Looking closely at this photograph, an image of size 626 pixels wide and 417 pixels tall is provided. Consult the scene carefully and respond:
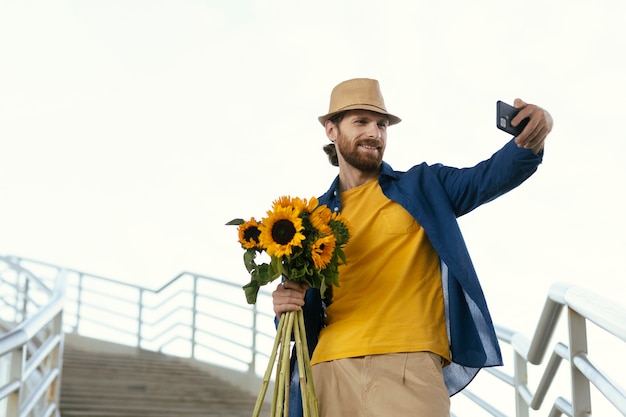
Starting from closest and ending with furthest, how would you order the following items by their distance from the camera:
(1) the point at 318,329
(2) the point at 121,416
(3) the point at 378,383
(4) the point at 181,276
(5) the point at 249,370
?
(3) the point at 378,383
(1) the point at 318,329
(2) the point at 121,416
(5) the point at 249,370
(4) the point at 181,276

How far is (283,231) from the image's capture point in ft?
6.41

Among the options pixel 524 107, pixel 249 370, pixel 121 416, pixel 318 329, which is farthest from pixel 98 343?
pixel 524 107

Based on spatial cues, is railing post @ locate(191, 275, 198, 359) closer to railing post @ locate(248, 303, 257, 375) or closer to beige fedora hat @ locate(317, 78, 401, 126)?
railing post @ locate(248, 303, 257, 375)

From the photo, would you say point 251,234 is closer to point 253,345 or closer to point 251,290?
point 251,290

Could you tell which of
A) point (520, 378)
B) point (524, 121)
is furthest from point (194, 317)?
point (524, 121)

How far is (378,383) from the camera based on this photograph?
200cm

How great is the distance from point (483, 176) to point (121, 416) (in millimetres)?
4104

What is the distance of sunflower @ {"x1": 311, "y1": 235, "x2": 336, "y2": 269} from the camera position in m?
1.93

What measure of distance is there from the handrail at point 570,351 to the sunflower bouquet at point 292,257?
0.63m

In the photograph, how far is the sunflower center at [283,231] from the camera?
195cm

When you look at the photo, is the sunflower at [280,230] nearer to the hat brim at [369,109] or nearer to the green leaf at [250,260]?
the green leaf at [250,260]

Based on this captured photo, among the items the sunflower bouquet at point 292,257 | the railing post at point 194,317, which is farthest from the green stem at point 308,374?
the railing post at point 194,317

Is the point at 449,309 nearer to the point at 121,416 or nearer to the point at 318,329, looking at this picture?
the point at 318,329

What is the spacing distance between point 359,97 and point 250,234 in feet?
1.84
